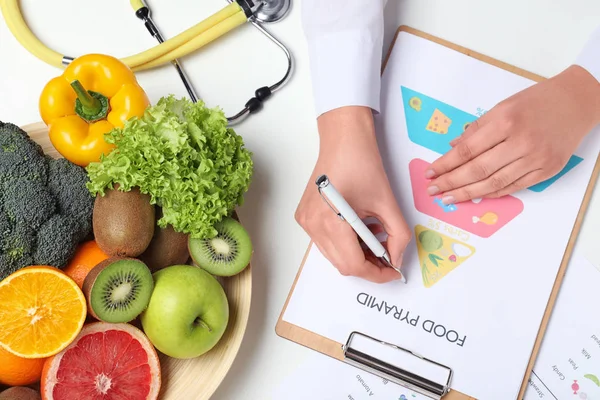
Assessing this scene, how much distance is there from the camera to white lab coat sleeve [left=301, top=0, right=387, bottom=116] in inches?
34.4

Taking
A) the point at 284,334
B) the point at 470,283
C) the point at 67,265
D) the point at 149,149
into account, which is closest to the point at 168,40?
the point at 149,149

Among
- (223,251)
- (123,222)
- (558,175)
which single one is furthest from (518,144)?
(123,222)

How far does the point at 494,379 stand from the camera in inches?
32.5

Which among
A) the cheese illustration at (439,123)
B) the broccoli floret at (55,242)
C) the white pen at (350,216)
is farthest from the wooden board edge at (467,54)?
the broccoli floret at (55,242)

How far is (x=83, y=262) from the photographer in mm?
821

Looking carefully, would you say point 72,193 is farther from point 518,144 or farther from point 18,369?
point 518,144

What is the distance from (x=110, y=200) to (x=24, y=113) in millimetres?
306

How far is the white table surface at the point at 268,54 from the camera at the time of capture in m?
0.92

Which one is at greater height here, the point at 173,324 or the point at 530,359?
the point at 173,324

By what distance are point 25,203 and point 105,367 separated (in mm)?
254

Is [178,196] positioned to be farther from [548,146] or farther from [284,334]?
[548,146]

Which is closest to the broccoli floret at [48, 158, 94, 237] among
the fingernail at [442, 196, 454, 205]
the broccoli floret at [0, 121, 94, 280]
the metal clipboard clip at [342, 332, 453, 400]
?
the broccoli floret at [0, 121, 94, 280]

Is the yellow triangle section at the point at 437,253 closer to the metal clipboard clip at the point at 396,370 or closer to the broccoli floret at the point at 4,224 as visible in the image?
the metal clipboard clip at the point at 396,370

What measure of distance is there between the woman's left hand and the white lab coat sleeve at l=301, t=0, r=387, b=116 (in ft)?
0.50
